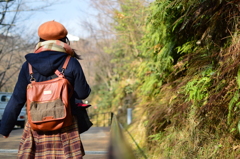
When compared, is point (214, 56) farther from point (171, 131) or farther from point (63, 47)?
point (63, 47)

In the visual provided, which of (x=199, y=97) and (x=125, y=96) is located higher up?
(x=199, y=97)

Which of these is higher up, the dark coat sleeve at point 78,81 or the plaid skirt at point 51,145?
the dark coat sleeve at point 78,81

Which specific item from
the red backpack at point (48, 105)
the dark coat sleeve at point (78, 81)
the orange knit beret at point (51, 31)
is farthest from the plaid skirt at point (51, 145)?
the orange knit beret at point (51, 31)

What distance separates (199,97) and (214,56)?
75 cm

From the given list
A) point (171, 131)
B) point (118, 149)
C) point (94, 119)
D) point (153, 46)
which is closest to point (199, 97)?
point (171, 131)

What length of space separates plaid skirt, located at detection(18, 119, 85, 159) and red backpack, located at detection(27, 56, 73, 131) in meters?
0.12

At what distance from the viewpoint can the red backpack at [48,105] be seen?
3051 millimetres

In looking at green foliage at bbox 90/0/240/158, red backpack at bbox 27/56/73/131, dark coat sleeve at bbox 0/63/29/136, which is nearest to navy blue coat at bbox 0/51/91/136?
dark coat sleeve at bbox 0/63/29/136

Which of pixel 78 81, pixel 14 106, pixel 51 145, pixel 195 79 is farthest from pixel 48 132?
pixel 195 79

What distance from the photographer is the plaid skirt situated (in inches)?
126

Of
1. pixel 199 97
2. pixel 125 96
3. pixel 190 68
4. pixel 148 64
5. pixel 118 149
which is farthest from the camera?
pixel 125 96

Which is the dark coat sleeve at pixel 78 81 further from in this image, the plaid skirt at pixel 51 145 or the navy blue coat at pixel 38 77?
the plaid skirt at pixel 51 145

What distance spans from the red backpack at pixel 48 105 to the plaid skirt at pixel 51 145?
0.12m

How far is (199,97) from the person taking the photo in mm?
5809
